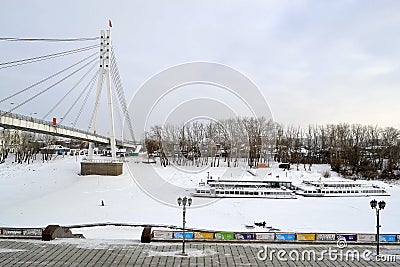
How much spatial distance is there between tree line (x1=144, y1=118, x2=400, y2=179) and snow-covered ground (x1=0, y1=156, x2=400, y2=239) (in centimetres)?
1831

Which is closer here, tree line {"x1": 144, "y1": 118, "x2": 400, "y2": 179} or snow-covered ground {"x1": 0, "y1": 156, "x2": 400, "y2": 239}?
snow-covered ground {"x1": 0, "y1": 156, "x2": 400, "y2": 239}

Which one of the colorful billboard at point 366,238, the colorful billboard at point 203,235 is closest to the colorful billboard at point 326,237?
the colorful billboard at point 366,238

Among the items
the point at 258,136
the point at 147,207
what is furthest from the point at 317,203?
the point at 258,136

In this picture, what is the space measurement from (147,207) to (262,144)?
152 feet

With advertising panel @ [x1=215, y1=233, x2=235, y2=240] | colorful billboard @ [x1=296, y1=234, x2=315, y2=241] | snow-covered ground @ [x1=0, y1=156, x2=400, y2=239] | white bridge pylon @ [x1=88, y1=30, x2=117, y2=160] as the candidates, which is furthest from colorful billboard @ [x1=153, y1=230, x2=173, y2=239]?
white bridge pylon @ [x1=88, y1=30, x2=117, y2=160]

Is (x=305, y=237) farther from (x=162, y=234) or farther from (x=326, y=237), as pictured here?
(x=162, y=234)

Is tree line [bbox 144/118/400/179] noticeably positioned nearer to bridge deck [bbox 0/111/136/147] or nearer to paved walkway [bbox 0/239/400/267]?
bridge deck [bbox 0/111/136/147]

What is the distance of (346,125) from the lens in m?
79.3

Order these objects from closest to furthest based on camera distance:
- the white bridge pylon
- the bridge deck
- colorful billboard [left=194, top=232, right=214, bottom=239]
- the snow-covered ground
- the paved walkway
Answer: the paved walkway, colorful billboard [left=194, top=232, right=214, bottom=239], the snow-covered ground, the bridge deck, the white bridge pylon

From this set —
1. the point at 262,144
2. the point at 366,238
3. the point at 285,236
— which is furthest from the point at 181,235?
the point at 262,144

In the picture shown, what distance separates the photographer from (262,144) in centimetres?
7462

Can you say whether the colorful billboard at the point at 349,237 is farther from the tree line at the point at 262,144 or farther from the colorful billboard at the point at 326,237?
the tree line at the point at 262,144

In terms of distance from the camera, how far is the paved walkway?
12773 millimetres

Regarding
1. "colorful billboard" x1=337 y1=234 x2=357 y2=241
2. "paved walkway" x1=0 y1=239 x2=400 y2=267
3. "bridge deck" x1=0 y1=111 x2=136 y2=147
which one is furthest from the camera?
"bridge deck" x1=0 y1=111 x2=136 y2=147
